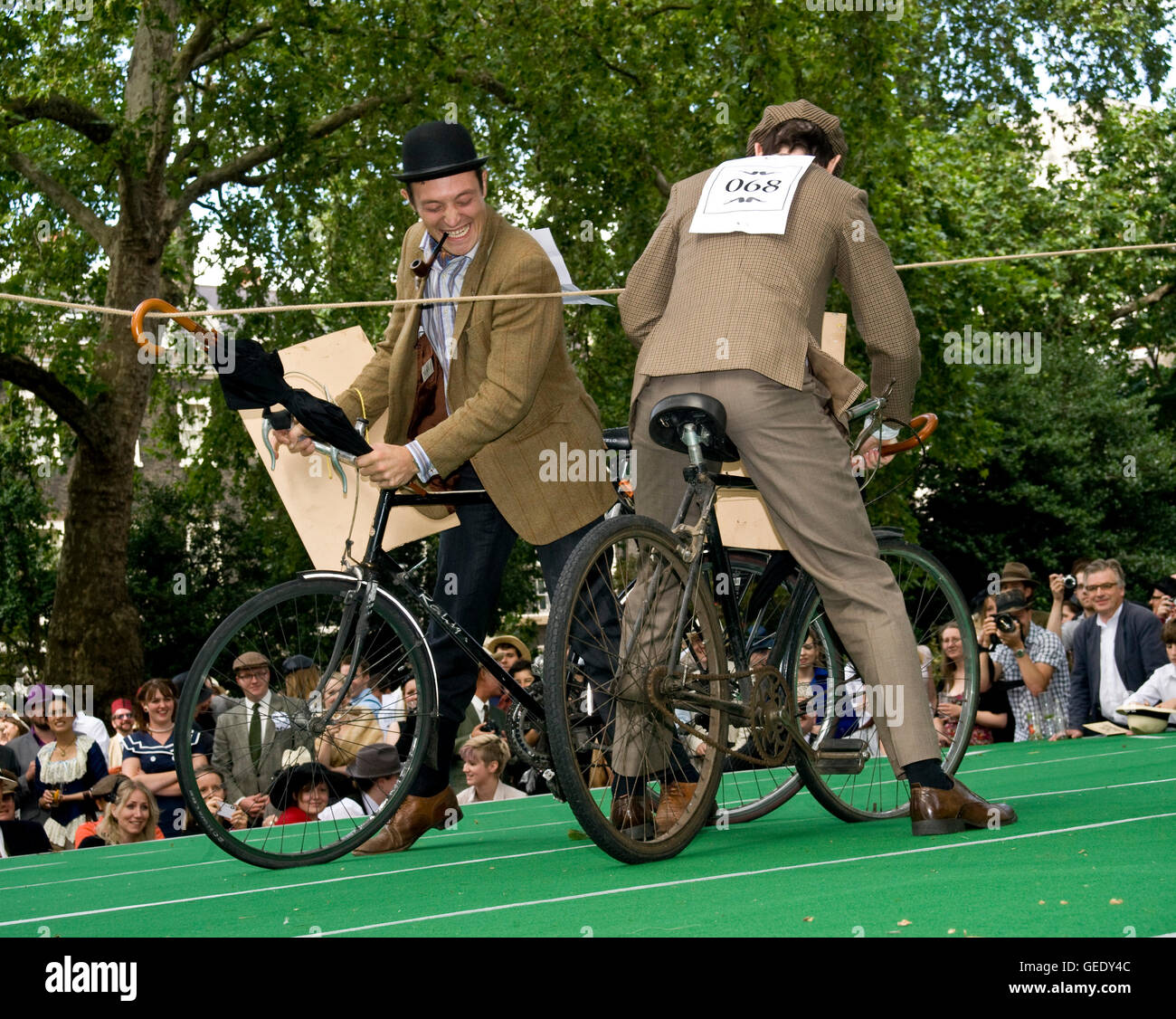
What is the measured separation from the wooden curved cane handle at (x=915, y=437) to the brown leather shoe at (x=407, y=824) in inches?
71.8

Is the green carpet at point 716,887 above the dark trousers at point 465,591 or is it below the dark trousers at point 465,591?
below

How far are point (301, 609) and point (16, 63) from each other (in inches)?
578

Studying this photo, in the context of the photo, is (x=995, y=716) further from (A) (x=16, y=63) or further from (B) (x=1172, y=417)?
(B) (x=1172, y=417)

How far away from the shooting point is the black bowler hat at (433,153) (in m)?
4.84

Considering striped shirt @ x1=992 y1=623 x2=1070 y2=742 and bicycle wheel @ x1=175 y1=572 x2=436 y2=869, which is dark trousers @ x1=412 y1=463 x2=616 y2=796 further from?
striped shirt @ x1=992 y1=623 x2=1070 y2=742

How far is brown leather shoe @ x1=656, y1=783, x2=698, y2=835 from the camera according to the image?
4.49 metres

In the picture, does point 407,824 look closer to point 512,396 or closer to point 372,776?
point 372,776

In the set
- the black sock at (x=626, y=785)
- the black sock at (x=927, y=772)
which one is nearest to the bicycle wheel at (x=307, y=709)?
the black sock at (x=626, y=785)

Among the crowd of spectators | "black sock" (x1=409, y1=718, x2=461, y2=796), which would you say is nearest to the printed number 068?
the crowd of spectators

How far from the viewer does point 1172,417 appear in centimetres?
3497

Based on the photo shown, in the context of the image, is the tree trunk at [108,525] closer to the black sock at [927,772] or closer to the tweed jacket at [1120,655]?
the tweed jacket at [1120,655]

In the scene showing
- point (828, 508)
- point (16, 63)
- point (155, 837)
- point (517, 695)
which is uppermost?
point (16, 63)

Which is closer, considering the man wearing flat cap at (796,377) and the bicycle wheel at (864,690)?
the man wearing flat cap at (796,377)
